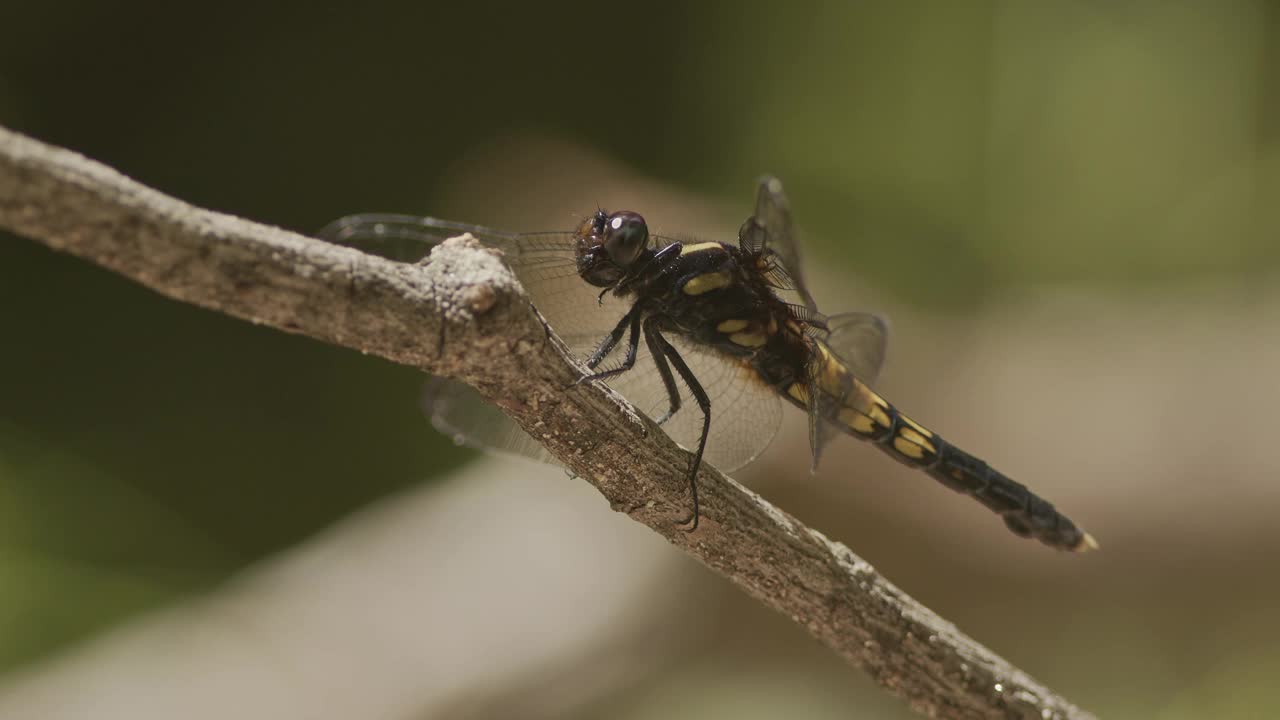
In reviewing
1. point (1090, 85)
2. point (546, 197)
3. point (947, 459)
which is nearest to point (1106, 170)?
point (1090, 85)

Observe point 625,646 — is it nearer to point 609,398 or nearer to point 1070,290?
point 609,398

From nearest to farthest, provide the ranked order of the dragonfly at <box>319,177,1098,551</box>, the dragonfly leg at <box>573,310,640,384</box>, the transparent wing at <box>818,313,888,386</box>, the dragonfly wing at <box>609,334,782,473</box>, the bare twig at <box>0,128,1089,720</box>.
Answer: the bare twig at <box>0,128,1089,720</box> < the dragonfly leg at <box>573,310,640,384</box> < the dragonfly at <box>319,177,1098,551</box> < the dragonfly wing at <box>609,334,782,473</box> < the transparent wing at <box>818,313,888,386</box>

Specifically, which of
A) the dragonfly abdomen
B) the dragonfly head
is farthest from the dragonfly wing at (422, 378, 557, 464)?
the dragonfly abdomen

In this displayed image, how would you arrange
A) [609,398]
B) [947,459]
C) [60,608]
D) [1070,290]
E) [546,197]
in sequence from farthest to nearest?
[1070,290], [546,197], [60,608], [947,459], [609,398]

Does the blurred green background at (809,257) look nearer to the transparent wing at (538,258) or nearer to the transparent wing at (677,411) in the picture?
the transparent wing at (677,411)

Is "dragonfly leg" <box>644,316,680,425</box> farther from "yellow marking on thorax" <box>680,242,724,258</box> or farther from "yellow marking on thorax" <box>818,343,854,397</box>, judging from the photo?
"yellow marking on thorax" <box>818,343,854,397</box>

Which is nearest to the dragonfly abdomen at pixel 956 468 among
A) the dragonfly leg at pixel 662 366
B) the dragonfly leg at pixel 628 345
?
the dragonfly leg at pixel 662 366

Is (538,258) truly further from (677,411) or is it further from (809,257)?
(809,257)
